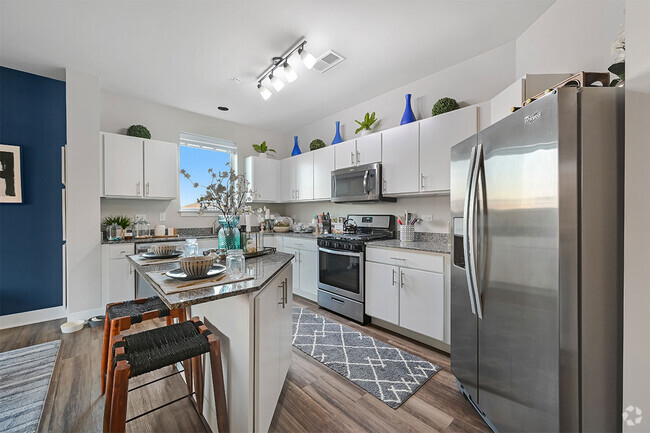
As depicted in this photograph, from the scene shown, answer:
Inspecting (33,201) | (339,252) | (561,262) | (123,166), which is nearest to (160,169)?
(123,166)

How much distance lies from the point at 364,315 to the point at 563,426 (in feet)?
6.43

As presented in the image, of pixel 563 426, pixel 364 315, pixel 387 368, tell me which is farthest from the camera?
pixel 364 315

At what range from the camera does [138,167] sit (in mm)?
3389

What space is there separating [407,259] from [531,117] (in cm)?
161

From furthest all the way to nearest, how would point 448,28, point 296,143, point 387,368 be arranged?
point 296,143
point 448,28
point 387,368

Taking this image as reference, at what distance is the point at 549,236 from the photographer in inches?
42.0

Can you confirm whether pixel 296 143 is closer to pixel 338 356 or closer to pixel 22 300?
pixel 338 356

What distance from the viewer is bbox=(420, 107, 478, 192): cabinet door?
8.08 feet

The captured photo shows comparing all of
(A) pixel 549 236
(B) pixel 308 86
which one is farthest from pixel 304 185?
(A) pixel 549 236

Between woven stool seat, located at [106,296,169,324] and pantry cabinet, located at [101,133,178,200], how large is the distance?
2.15m

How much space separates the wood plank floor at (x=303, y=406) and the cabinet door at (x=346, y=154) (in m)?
2.35

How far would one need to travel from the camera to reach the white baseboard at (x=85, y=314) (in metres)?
2.90

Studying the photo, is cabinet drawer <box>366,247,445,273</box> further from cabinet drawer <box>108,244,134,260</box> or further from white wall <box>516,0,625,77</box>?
cabinet drawer <box>108,244,134,260</box>

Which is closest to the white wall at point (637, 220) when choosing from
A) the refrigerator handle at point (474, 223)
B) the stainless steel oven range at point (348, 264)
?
the refrigerator handle at point (474, 223)
